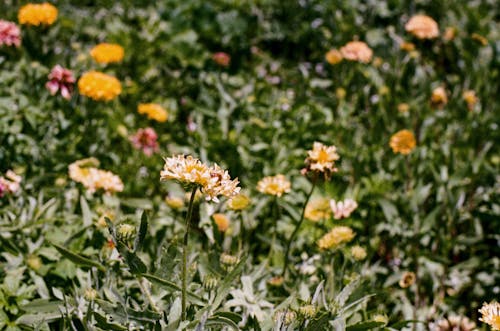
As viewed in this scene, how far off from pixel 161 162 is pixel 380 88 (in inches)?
50.7

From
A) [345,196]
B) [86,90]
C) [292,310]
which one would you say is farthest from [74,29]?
[292,310]

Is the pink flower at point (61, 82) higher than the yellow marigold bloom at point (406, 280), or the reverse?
the pink flower at point (61, 82)

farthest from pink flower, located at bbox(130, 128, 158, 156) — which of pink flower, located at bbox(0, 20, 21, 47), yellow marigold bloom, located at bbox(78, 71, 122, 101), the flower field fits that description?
pink flower, located at bbox(0, 20, 21, 47)

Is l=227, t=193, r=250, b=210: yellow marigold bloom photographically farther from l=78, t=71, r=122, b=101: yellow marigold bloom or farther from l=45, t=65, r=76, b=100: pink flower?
l=45, t=65, r=76, b=100: pink flower

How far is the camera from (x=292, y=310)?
5.05 ft

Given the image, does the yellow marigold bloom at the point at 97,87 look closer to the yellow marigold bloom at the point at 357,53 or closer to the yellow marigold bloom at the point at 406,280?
the yellow marigold bloom at the point at 357,53

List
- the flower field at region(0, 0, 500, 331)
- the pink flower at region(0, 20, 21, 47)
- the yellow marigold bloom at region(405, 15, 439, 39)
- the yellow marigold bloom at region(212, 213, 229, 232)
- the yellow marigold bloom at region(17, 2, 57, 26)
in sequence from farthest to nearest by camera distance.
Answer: the yellow marigold bloom at region(405, 15, 439, 39) < the yellow marigold bloom at region(17, 2, 57, 26) < the pink flower at region(0, 20, 21, 47) < the yellow marigold bloom at region(212, 213, 229, 232) < the flower field at region(0, 0, 500, 331)

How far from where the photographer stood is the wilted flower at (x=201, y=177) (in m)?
1.18

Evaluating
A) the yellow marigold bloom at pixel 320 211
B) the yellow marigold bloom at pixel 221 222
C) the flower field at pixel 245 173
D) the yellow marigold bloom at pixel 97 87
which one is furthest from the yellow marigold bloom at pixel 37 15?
the yellow marigold bloom at pixel 320 211

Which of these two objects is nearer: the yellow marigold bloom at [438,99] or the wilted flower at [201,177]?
the wilted flower at [201,177]

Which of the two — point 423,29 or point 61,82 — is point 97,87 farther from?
point 423,29

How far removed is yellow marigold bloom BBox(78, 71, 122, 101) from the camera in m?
2.44

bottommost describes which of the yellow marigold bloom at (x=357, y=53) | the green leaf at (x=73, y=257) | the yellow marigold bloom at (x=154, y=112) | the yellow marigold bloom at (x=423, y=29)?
the green leaf at (x=73, y=257)

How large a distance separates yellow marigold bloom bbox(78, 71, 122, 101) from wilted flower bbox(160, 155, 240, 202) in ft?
4.35
